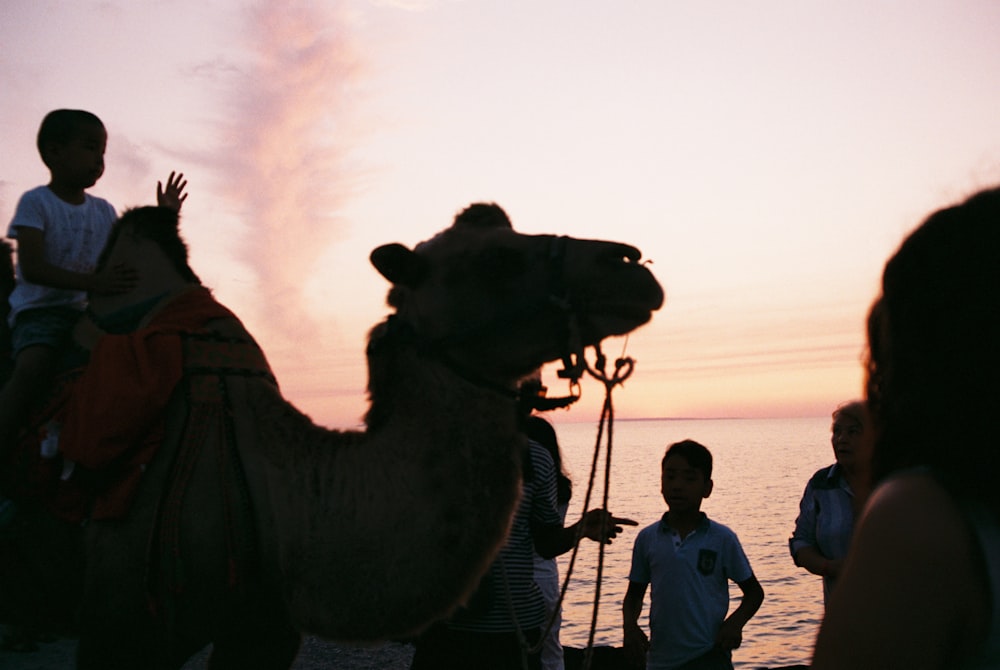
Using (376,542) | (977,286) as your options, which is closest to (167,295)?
(376,542)

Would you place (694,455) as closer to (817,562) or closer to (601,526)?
(817,562)

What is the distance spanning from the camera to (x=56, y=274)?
373 cm

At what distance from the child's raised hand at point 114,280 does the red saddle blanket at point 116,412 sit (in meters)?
0.27

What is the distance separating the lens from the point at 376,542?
120 inches

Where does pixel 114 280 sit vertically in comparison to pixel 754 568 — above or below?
above

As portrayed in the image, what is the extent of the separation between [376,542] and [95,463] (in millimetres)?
1157

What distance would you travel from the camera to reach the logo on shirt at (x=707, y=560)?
18.8 ft

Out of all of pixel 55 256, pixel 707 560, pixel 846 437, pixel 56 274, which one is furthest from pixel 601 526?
pixel 55 256

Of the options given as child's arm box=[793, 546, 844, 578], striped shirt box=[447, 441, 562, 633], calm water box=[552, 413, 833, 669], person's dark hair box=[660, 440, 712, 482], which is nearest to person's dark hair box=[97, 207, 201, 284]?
striped shirt box=[447, 441, 562, 633]

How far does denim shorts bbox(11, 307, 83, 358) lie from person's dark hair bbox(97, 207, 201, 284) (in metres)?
0.34

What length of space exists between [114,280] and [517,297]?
73.9 inches

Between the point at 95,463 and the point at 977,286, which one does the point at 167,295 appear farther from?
the point at 977,286

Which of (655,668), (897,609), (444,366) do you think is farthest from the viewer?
(655,668)

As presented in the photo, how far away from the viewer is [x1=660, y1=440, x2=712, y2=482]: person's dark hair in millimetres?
6031
